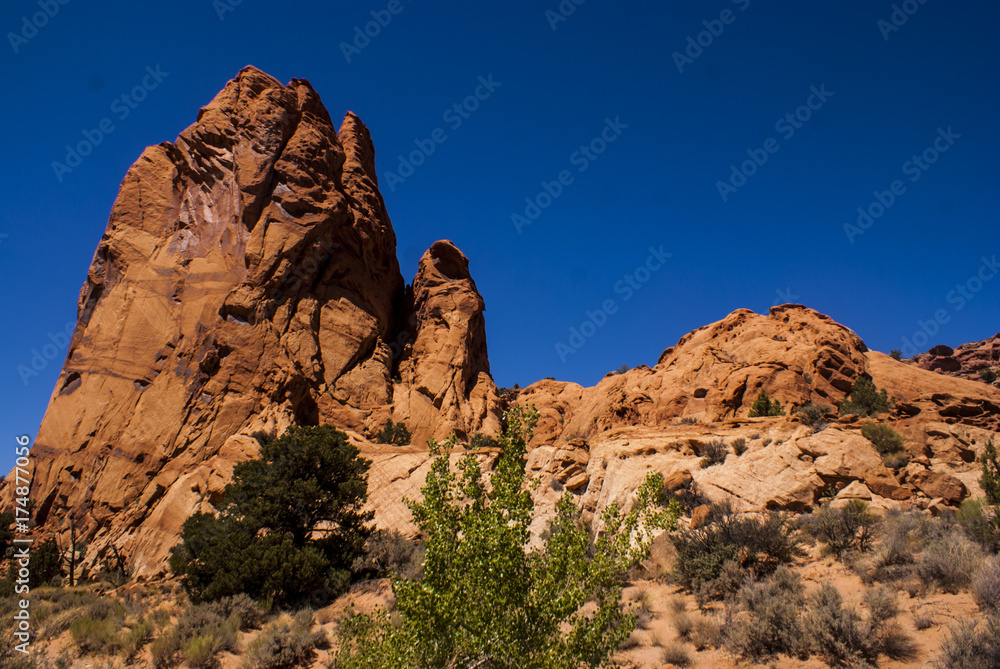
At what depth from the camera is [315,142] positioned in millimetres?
36812

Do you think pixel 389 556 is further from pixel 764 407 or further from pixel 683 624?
pixel 764 407

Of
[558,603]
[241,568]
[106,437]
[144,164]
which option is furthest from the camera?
[144,164]

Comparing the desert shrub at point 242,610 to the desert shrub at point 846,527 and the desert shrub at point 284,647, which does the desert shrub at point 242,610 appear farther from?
the desert shrub at point 846,527

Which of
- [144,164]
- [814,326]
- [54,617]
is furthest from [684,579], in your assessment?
[144,164]

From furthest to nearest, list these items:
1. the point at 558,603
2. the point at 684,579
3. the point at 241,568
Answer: the point at 241,568 → the point at 684,579 → the point at 558,603

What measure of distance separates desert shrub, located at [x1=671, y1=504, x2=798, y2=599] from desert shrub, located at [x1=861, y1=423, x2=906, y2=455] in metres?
4.35

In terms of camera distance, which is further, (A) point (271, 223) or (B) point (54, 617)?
(A) point (271, 223)

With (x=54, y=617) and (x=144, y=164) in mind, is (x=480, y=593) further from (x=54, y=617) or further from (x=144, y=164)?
(x=144, y=164)

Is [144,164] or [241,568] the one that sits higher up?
[144,164]

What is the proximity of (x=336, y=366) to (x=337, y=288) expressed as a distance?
226 inches

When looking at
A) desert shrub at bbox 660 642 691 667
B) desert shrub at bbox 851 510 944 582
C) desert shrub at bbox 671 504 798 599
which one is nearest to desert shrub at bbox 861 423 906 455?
desert shrub at bbox 851 510 944 582

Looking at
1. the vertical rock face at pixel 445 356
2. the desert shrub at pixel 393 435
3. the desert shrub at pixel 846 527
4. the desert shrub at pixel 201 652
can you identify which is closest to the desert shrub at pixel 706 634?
the desert shrub at pixel 846 527

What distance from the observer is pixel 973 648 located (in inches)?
232

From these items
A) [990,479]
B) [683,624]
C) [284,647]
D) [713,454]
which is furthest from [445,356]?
[990,479]
